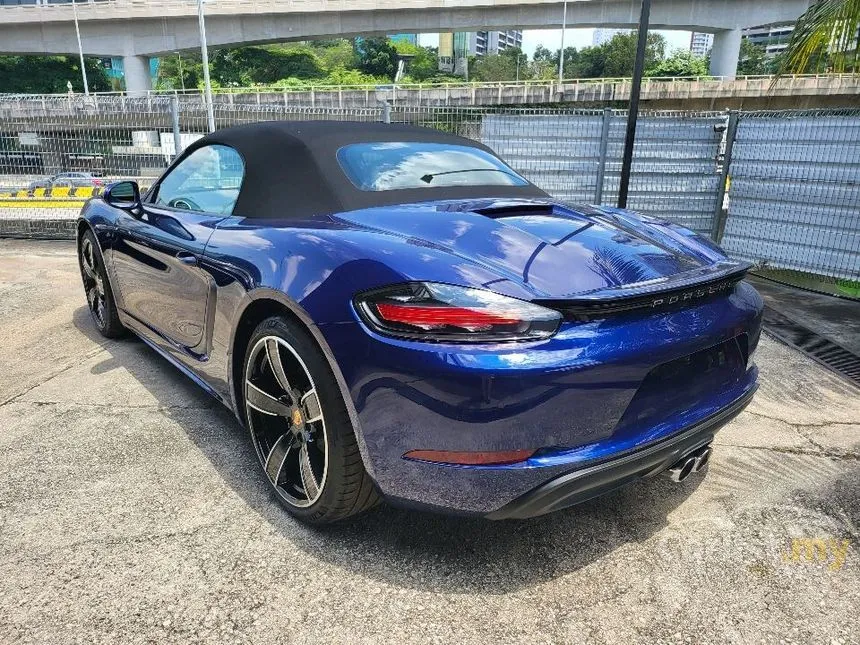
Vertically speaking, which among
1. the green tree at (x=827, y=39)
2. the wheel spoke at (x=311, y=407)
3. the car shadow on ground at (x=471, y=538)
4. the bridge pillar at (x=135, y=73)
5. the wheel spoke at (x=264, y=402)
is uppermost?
the bridge pillar at (x=135, y=73)

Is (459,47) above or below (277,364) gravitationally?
above

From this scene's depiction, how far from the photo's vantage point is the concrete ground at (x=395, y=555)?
5.96ft

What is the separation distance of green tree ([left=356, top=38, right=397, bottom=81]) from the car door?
96825 mm

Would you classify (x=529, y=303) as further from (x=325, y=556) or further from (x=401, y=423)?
(x=325, y=556)

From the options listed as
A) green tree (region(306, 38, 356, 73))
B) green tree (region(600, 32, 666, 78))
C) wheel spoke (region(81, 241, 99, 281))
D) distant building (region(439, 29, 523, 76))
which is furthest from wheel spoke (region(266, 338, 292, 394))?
green tree (region(306, 38, 356, 73))

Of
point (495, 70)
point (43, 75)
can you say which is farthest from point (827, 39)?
point (495, 70)

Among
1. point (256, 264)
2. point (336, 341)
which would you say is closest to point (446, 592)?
point (336, 341)

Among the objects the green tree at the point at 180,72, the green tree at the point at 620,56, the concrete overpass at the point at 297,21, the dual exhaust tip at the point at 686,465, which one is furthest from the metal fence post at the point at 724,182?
the green tree at the point at 620,56

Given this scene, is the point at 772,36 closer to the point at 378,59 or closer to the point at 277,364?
the point at 378,59

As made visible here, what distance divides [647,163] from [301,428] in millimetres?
7081

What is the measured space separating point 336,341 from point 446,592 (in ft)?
2.85

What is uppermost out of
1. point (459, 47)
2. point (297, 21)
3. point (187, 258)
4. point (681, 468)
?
point (459, 47)

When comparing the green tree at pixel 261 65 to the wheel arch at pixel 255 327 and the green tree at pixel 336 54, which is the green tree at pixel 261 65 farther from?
the wheel arch at pixel 255 327

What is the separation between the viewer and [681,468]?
2.09 meters
